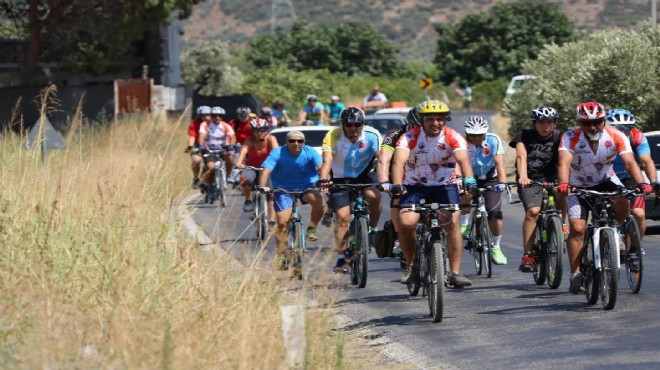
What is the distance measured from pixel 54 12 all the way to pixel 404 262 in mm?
27536

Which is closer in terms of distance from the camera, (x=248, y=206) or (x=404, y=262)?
(x=404, y=262)

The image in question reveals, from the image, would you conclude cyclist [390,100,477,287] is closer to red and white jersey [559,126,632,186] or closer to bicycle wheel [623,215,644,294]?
red and white jersey [559,126,632,186]

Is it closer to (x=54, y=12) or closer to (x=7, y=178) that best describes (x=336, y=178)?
(x=7, y=178)

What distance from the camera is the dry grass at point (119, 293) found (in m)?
7.14

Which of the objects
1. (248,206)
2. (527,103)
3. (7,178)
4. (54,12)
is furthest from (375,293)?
(54,12)

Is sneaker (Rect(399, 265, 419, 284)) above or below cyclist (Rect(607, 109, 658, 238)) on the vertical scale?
below

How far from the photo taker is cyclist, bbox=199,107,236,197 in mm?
25625

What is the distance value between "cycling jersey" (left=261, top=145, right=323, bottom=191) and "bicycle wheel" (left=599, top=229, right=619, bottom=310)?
4.13 m

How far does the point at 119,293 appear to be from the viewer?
7930 millimetres

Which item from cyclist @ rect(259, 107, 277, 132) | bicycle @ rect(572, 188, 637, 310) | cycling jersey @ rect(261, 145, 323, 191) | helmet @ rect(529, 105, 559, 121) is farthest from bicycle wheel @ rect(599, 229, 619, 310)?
cyclist @ rect(259, 107, 277, 132)

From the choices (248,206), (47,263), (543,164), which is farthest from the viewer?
(248,206)

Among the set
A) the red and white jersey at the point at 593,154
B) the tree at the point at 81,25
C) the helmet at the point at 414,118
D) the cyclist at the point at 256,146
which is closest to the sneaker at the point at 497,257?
the helmet at the point at 414,118

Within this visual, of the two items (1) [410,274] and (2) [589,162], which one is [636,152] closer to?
(2) [589,162]

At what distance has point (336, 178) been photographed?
48.3ft
